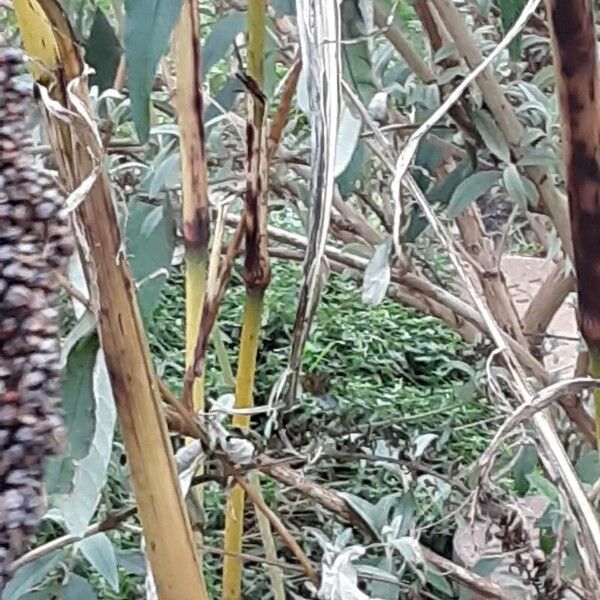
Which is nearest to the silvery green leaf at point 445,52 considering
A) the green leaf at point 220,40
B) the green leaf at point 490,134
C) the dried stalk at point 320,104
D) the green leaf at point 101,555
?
the green leaf at point 490,134

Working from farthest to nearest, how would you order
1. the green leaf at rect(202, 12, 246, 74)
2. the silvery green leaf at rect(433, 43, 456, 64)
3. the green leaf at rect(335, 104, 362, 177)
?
the silvery green leaf at rect(433, 43, 456, 64)
the green leaf at rect(202, 12, 246, 74)
the green leaf at rect(335, 104, 362, 177)

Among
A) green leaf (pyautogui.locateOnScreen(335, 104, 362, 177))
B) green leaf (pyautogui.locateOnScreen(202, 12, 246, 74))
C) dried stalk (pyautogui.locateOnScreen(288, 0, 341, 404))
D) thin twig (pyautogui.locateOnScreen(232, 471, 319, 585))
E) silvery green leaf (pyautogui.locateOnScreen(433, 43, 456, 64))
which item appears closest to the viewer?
dried stalk (pyautogui.locateOnScreen(288, 0, 341, 404))

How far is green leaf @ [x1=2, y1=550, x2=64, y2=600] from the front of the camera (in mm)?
547

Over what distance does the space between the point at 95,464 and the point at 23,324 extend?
0.40 feet

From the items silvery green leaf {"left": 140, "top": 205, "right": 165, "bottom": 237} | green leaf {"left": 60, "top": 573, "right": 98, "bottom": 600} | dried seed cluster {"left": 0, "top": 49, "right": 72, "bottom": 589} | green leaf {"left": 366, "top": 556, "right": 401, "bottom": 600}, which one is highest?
dried seed cluster {"left": 0, "top": 49, "right": 72, "bottom": 589}

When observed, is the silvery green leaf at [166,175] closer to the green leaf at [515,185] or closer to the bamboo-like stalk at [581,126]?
the green leaf at [515,185]

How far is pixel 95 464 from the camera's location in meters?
0.37

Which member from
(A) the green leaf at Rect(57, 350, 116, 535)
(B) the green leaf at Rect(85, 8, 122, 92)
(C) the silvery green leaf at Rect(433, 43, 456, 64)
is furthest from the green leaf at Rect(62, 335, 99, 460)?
(C) the silvery green leaf at Rect(433, 43, 456, 64)

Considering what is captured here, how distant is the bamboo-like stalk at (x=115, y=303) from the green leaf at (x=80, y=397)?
3cm

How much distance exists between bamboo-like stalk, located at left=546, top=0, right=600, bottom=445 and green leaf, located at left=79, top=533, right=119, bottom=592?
0.29 metres

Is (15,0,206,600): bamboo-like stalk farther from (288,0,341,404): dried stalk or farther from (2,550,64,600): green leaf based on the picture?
(2,550,64,600): green leaf

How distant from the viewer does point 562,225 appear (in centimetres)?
70

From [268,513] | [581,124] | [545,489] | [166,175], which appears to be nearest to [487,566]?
[545,489]

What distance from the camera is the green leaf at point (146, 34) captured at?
0.28 m
